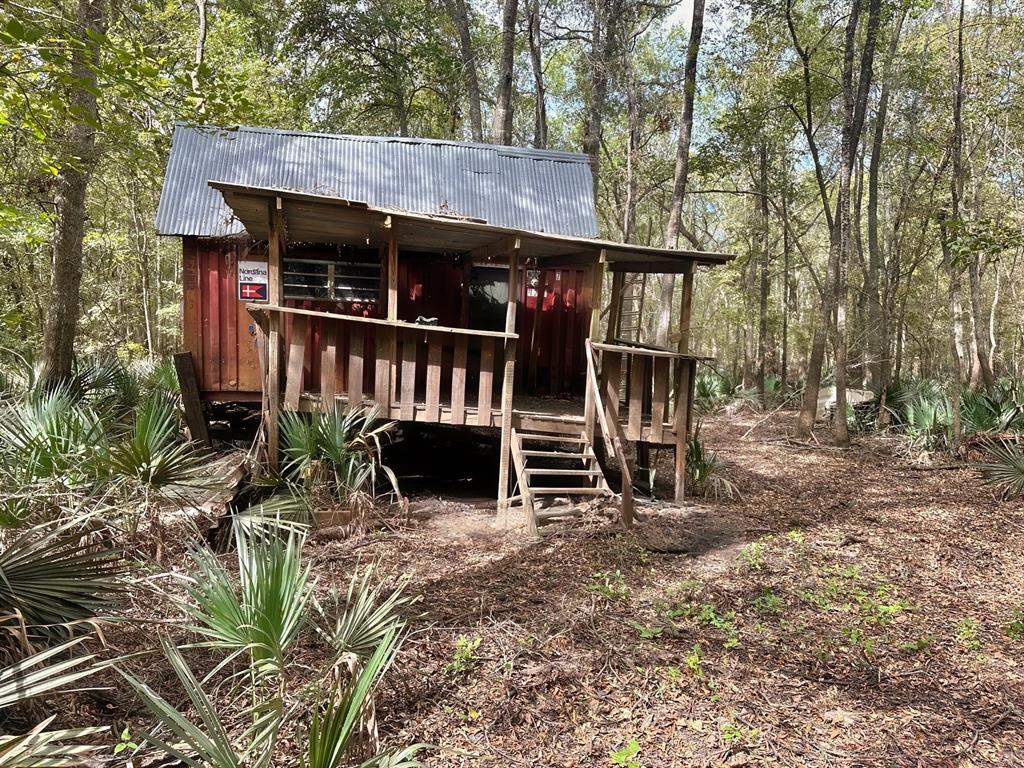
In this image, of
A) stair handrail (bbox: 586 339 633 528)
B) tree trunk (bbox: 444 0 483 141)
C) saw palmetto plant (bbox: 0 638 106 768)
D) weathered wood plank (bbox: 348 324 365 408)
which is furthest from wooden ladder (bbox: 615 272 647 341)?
saw palmetto plant (bbox: 0 638 106 768)

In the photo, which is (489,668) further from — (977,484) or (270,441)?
(977,484)

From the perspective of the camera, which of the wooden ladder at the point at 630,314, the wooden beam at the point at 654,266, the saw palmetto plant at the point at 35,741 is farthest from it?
the wooden ladder at the point at 630,314

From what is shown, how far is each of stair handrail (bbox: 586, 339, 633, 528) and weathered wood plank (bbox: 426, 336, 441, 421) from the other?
1.84m

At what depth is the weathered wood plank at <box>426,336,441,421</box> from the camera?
24.8 feet

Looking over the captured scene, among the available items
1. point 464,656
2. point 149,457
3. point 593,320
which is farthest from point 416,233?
point 464,656

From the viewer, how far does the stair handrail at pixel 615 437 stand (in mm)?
6664

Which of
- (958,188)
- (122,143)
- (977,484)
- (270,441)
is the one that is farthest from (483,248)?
A: (958,188)

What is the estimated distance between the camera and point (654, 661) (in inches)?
163

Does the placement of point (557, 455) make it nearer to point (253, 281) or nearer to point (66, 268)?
point (253, 281)

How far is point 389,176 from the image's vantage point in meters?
10.4

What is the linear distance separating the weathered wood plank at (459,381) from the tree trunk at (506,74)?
8.91m

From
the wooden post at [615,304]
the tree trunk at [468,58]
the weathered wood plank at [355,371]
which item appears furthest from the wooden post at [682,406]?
the tree trunk at [468,58]

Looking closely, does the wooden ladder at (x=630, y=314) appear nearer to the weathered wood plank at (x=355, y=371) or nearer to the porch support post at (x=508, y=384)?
the porch support post at (x=508, y=384)

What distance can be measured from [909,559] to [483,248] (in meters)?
6.22
